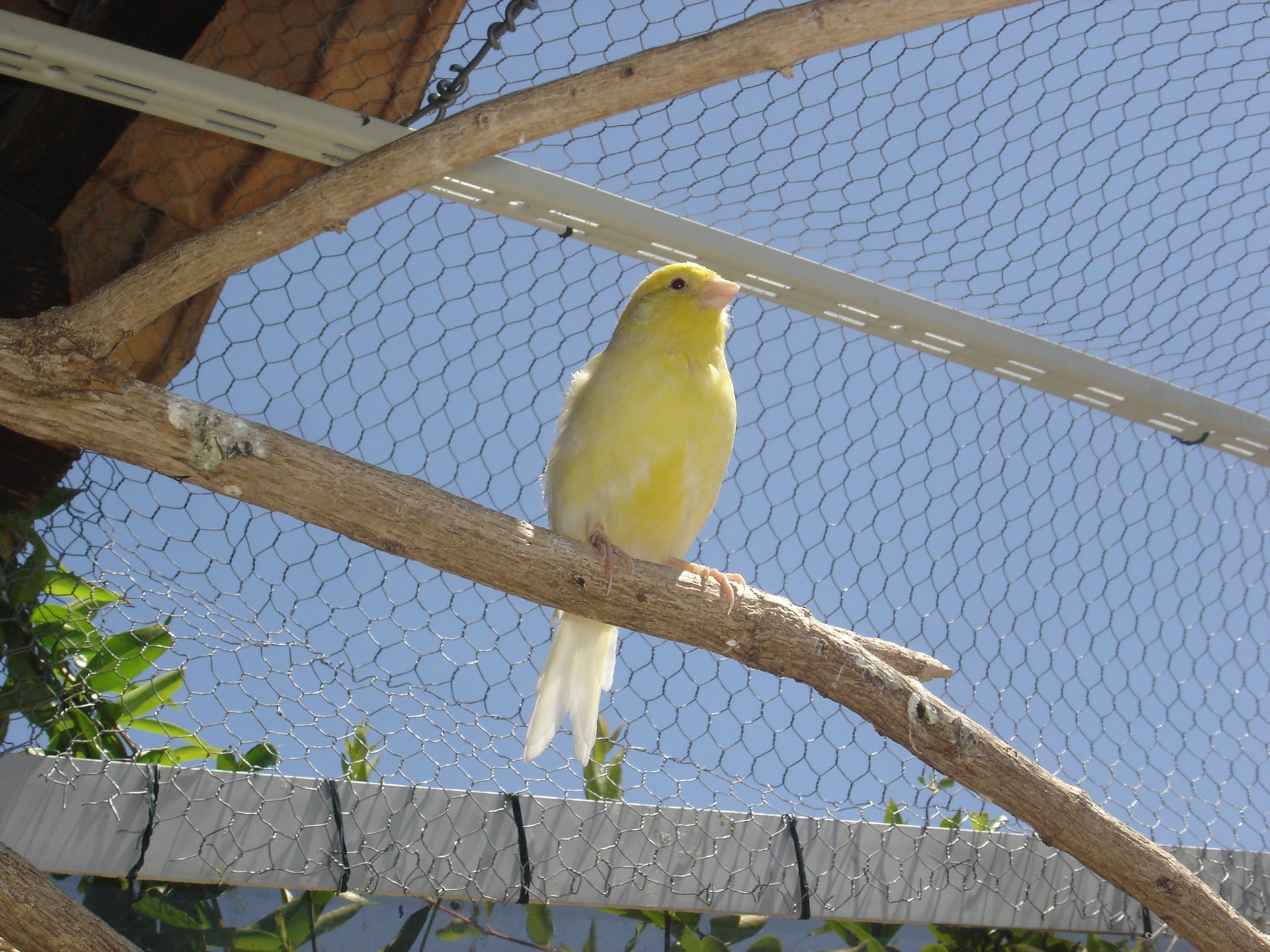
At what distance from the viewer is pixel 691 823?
7.63 ft

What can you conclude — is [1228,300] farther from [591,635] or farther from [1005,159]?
[591,635]

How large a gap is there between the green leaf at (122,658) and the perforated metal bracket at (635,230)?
103cm

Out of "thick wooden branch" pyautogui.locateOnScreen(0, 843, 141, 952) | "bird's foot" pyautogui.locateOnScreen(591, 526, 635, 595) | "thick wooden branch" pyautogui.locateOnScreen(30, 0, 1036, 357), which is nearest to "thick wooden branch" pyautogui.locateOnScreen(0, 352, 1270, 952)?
"bird's foot" pyautogui.locateOnScreen(591, 526, 635, 595)

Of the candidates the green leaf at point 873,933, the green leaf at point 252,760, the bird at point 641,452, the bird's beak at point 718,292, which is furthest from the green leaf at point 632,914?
the bird's beak at point 718,292

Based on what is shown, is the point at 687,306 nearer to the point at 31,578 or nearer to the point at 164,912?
the point at 31,578

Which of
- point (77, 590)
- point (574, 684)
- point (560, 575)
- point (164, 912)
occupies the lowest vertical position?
point (164, 912)

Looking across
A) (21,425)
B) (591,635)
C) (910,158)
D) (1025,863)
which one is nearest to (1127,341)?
(910,158)

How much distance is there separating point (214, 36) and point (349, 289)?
1.79 ft

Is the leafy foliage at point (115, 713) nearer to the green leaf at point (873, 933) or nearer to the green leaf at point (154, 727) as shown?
the green leaf at point (154, 727)

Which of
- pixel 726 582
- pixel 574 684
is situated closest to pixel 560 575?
pixel 726 582

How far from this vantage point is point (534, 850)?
2.20 meters

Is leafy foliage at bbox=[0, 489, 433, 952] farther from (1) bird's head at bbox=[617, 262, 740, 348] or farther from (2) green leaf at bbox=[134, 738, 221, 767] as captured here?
(1) bird's head at bbox=[617, 262, 740, 348]

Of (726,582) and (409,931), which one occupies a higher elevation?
(726,582)

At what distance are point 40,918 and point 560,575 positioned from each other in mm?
794
